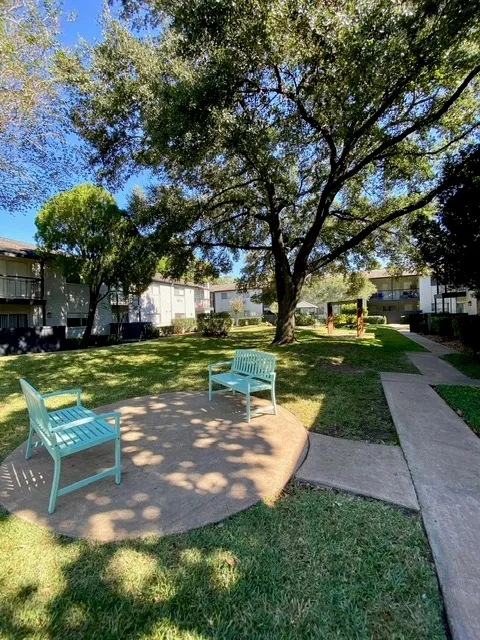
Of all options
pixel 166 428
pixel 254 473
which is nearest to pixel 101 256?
pixel 166 428

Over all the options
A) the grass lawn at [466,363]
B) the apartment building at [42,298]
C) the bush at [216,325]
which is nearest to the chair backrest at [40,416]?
the grass lawn at [466,363]

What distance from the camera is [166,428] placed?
190 inches

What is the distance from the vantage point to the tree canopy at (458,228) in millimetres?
8555

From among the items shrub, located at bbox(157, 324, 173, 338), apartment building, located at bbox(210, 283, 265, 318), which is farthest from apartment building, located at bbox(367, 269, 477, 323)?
shrub, located at bbox(157, 324, 173, 338)

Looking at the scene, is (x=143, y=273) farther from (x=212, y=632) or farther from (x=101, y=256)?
(x=212, y=632)

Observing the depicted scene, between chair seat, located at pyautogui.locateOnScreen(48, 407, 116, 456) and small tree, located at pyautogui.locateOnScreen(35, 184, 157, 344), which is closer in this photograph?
chair seat, located at pyautogui.locateOnScreen(48, 407, 116, 456)

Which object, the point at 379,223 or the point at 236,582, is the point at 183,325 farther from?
the point at 236,582

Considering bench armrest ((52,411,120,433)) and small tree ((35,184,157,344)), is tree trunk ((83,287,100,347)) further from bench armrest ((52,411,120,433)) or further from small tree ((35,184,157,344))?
bench armrest ((52,411,120,433))

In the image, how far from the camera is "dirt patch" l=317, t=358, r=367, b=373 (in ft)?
28.4

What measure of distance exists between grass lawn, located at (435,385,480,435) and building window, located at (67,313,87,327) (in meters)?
20.8

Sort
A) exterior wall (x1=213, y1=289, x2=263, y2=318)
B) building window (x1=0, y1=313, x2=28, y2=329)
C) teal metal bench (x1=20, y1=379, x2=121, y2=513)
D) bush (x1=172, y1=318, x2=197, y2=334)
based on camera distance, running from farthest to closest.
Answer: exterior wall (x1=213, y1=289, x2=263, y2=318)
bush (x1=172, y1=318, x2=197, y2=334)
building window (x1=0, y1=313, x2=28, y2=329)
teal metal bench (x1=20, y1=379, x2=121, y2=513)

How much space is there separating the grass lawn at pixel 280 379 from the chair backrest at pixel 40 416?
122 cm

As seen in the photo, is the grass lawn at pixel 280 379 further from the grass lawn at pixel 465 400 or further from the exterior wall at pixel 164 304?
the exterior wall at pixel 164 304

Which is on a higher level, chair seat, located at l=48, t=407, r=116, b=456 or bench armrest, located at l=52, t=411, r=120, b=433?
bench armrest, located at l=52, t=411, r=120, b=433
